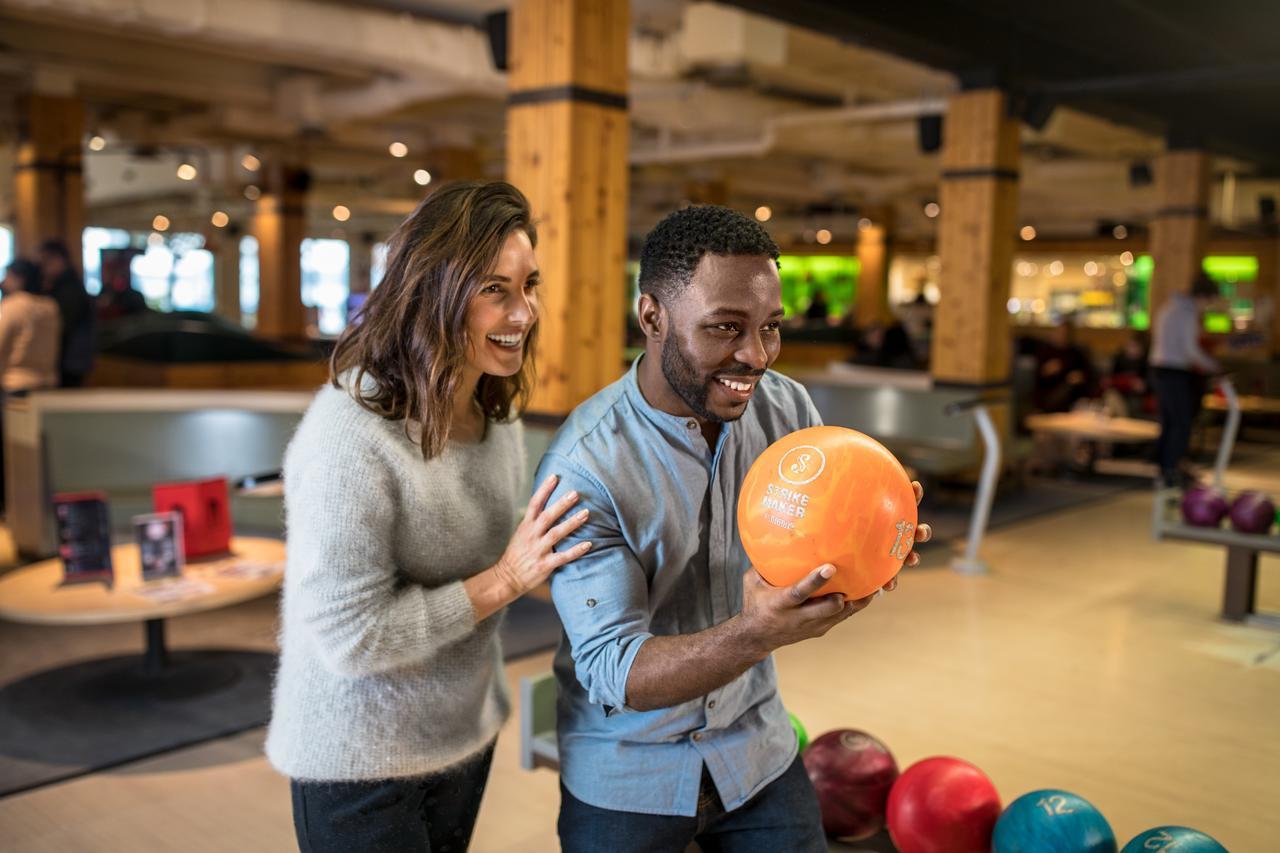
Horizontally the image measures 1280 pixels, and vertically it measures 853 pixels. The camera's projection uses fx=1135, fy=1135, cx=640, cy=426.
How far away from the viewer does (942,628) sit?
544cm

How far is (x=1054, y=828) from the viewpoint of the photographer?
7.91ft

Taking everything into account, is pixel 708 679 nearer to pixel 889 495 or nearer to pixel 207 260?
pixel 889 495

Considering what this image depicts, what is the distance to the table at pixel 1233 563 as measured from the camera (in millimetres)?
5439

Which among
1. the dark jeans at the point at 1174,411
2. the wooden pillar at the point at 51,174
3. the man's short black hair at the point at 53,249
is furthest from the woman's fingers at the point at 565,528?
the wooden pillar at the point at 51,174

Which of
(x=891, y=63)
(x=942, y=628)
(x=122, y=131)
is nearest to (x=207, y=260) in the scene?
(x=122, y=131)

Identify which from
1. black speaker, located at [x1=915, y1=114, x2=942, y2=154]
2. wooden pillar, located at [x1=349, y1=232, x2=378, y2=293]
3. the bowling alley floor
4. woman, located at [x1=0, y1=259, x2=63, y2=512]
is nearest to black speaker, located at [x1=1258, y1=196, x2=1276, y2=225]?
black speaker, located at [x1=915, y1=114, x2=942, y2=154]

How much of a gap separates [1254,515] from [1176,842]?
12.0 feet

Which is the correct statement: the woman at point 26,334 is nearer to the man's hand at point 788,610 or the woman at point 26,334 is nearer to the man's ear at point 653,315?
the man's ear at point 653,315

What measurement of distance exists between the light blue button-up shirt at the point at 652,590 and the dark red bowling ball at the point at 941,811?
1078 mm

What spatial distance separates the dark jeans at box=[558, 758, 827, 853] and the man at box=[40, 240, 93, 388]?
7.02 metres

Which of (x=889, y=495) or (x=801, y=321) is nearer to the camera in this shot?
(x=889, y=495)

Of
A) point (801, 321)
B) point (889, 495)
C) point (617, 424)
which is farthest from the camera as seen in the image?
point (801, 321)

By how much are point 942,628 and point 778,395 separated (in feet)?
13.3

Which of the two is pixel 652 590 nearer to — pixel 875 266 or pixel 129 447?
pixel 129 447
